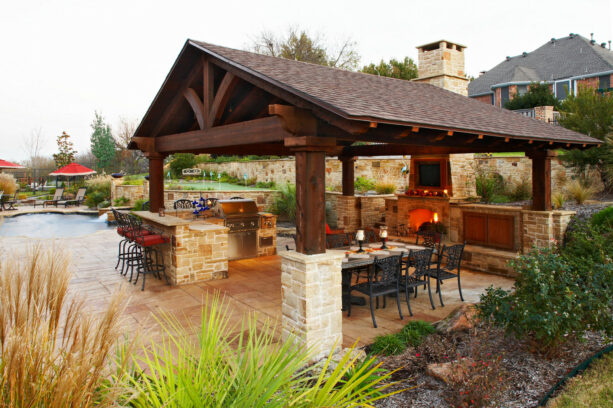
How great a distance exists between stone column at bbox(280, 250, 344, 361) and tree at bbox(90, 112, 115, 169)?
2977 centimetres

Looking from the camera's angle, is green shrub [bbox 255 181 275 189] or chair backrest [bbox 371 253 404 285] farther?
green shrub [bbox 255 181 275 189]

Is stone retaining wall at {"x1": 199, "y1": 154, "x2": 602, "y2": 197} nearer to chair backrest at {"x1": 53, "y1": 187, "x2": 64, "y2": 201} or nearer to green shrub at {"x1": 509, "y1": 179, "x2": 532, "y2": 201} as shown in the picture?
green shrub at {"x1": 509, "y1": 179, "x2": 532, "y2": 201}

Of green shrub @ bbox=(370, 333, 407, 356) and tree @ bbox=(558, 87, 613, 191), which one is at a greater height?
tree @ bbox=(558, 87, 613, 191)

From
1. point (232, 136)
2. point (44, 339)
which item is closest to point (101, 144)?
point (232, 136)

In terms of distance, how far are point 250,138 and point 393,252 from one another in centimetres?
298

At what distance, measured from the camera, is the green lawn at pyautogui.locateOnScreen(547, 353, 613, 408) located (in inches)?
147

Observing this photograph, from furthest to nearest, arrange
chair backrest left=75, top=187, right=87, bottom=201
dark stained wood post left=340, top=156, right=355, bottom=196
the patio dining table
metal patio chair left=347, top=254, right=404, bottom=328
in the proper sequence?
chair backrest left=75, top=187, right=87, bottom=201 → dark stained wood post left=340, top=156, right=355, bottom=196 → the patio dining table → metal patio chair left=347, top=254, right=404, bottom=328

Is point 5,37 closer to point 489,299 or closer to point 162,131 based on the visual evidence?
point 162,131

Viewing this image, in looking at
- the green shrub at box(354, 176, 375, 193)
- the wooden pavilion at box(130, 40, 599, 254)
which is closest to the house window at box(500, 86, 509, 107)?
the green shrub at box(354, 176, 375, 193)

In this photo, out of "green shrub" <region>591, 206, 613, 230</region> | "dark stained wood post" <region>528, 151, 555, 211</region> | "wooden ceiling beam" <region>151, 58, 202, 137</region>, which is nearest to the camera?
"wooden ceiling beam" <region>151, 58, 202, 137</region>

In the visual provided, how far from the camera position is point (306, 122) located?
4809mm

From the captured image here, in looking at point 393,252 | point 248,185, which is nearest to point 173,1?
point 248,185

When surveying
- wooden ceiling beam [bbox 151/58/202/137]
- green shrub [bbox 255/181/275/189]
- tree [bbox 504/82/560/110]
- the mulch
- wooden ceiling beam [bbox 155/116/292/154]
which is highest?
tree [bbox 504/82/560/110]

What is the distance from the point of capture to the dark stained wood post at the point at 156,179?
9.29m
